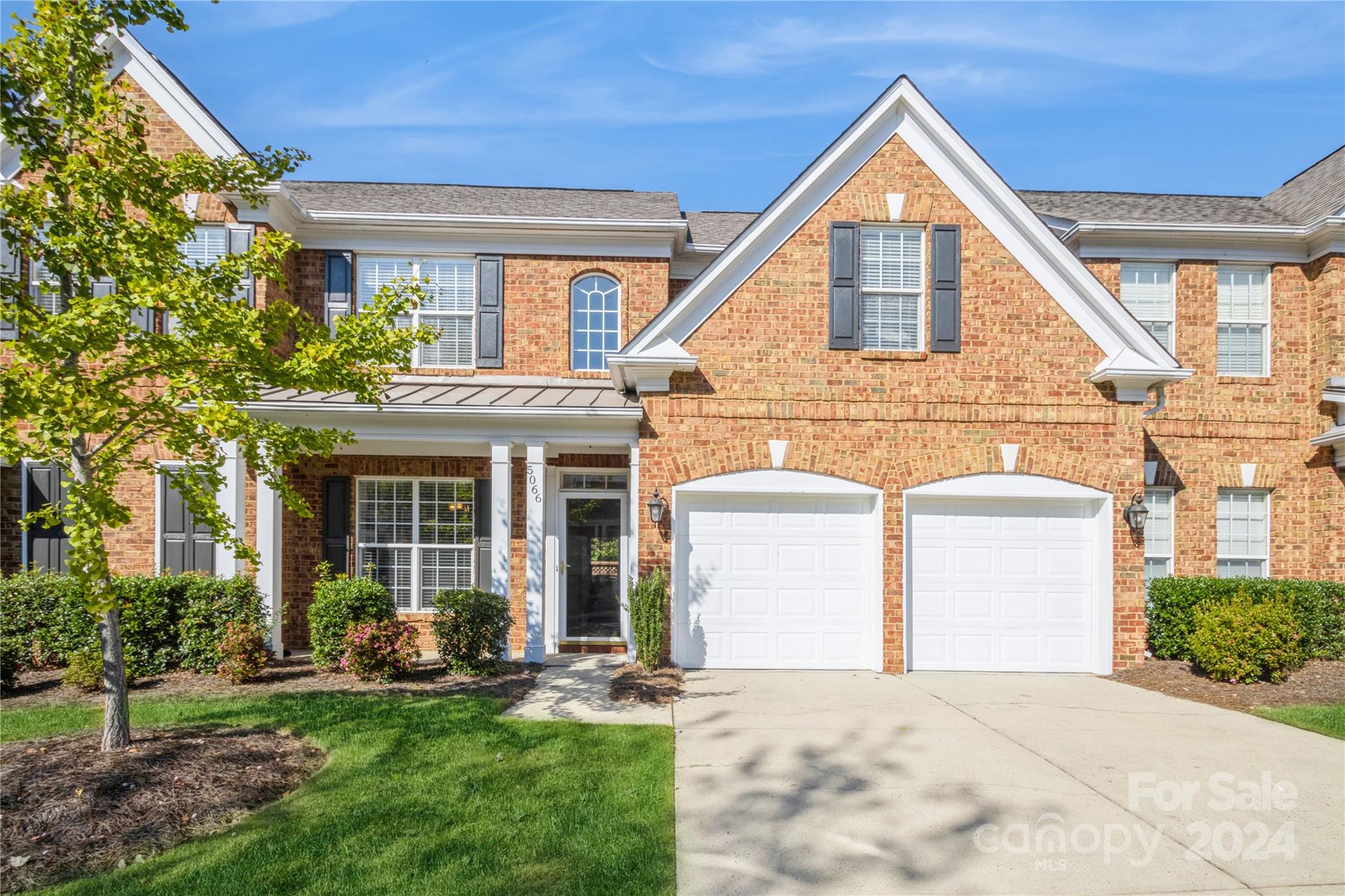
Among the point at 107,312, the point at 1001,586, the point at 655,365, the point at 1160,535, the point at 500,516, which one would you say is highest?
the point at 655,365

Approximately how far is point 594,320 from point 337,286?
400cm

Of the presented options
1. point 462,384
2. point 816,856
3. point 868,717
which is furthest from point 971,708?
point 462,384

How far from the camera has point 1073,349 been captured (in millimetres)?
10180

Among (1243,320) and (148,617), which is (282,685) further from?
(1243,320)

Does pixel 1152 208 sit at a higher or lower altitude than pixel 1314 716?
higher

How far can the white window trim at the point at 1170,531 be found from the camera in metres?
11.9

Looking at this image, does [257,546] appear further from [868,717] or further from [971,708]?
[971,708]

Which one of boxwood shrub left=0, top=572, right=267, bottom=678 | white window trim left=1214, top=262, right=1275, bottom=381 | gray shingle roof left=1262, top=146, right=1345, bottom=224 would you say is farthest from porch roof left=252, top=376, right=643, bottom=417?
gray shingle roof left=1262, top=146, right=1345, bottom=224

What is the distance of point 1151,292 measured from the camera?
12.2 m

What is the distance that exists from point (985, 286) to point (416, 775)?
8.75 meters

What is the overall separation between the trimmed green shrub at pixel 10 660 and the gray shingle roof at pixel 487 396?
3926 millimetres

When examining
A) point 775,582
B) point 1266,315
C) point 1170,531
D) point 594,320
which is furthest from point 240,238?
point 1266,315

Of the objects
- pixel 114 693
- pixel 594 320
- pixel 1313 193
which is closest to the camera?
pixel 114 693

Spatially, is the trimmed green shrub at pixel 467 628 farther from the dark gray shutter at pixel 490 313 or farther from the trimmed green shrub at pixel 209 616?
the dark gray shutter at pixel 490 313
